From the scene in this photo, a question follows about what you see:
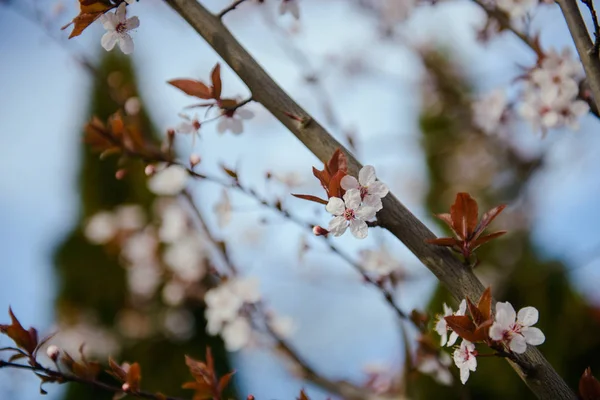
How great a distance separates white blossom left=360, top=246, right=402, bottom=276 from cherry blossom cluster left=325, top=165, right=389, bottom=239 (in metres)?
0.40

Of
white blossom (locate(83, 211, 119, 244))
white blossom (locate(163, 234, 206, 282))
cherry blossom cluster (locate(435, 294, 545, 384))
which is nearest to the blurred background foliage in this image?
white blossom (locate(83, 211, 119, 244))

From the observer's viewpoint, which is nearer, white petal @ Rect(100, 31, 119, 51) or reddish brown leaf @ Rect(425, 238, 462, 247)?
reddish brown leaf @ Rect(425, 238, 462, 247)

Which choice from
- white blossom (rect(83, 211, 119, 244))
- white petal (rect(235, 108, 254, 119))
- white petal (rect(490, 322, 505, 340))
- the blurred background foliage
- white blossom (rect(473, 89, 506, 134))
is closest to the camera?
white petal (rect(490, 322, 505, 340))

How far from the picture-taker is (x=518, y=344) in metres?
0.63

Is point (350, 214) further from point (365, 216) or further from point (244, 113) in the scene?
point (244, 113)

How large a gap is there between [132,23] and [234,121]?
21cm

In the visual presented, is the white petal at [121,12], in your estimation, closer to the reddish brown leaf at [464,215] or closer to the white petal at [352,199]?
the white petal at [352,199]

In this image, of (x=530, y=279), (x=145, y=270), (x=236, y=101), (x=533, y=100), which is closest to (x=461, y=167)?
(x=530, y=279)

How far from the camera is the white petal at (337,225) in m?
0.69

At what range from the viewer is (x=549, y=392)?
63 cm

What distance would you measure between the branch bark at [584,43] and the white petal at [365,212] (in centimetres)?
36

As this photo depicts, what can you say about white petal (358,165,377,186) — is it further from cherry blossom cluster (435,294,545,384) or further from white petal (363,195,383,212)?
cherry blossom cluster (435,294,545,384)

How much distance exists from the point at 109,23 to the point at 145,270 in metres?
2.31

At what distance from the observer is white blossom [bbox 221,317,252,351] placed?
1349 millimetres
